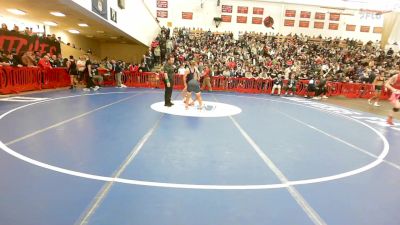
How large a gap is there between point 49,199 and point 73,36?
21.2m

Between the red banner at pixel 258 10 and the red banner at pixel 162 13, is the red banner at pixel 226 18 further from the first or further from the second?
the red banner at pixel 162 13

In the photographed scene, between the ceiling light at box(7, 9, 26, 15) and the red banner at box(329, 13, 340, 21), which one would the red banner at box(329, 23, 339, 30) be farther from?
the ceiling light at box(7, 9, 26, 15)

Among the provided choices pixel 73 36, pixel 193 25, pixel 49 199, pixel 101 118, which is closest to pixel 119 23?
pixel 73 36

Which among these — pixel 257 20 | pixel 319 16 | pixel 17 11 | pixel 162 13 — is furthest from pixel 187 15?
pixel 17 11

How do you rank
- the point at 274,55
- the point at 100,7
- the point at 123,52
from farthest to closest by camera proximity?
the point at 123,52, the point at 274,55, the point at 100,7

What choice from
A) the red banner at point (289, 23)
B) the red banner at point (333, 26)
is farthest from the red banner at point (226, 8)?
the red banner at point (333, 26)

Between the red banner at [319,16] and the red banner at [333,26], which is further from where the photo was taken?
the red banner at [333,26]

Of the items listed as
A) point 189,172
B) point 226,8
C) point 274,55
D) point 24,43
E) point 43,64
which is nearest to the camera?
point 189,172

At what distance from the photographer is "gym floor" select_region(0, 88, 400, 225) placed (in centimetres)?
296

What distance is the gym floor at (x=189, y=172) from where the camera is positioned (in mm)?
2963

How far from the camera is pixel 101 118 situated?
736 centimetres

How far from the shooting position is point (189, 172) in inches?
159

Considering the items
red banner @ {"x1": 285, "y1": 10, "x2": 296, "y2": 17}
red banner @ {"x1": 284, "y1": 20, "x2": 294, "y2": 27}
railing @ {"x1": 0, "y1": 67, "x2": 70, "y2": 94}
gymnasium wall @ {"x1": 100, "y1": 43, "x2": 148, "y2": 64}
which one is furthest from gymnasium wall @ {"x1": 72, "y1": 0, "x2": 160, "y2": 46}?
red banner @ {"x1": 285, "y1": 10, "x2": 296, "y2": 17}

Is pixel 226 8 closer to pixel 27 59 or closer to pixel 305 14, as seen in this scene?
pixel 305 14
